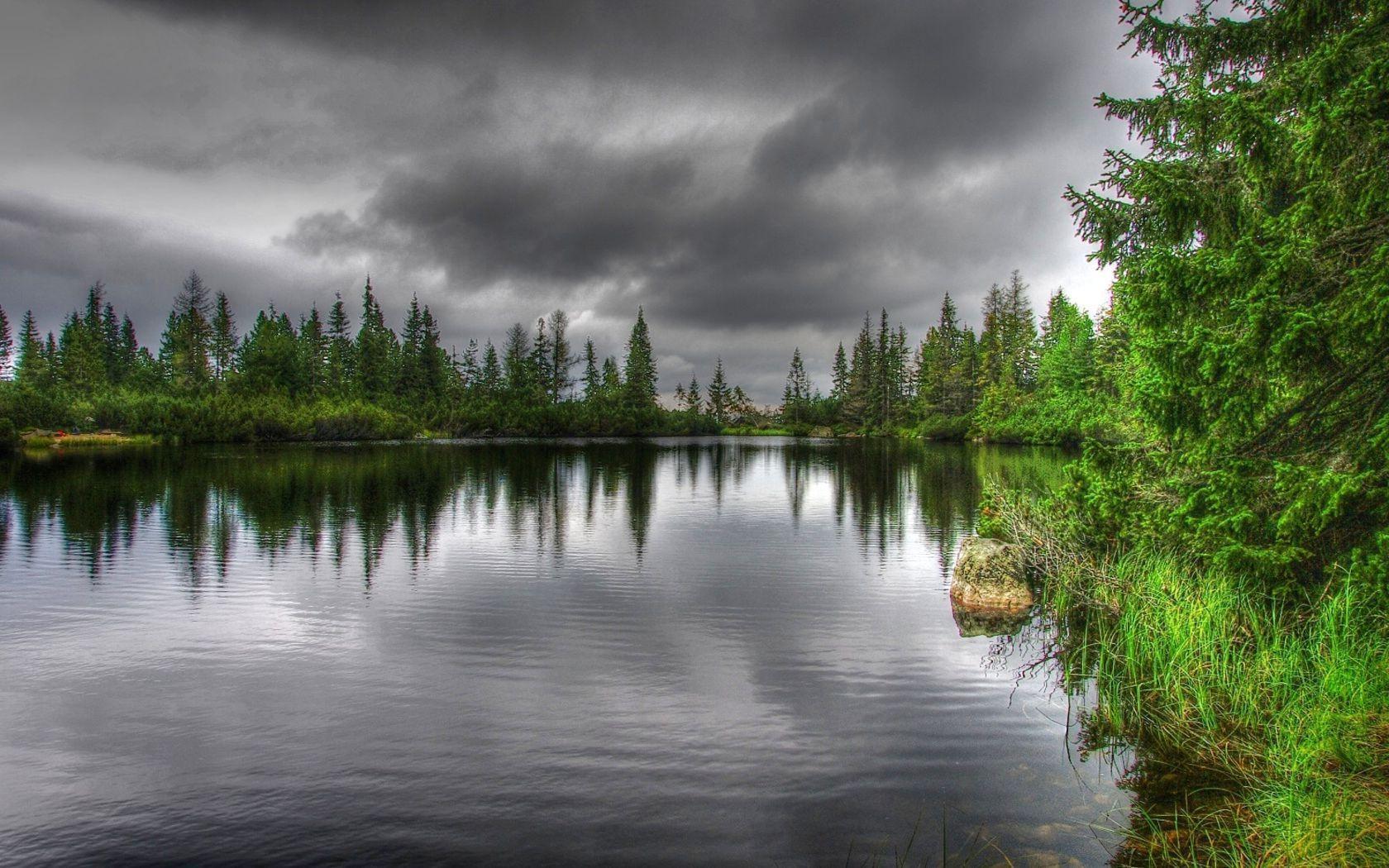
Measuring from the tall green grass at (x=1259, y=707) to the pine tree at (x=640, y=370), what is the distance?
99.5m

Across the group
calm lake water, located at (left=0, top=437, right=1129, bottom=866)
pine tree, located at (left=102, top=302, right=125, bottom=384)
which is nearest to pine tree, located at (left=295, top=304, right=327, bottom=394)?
pine tree, located at (left=102, top=302, right=125, bottom=384)

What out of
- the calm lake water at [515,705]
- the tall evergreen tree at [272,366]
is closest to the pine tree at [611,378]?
the tall evergreen tree at [272,366]

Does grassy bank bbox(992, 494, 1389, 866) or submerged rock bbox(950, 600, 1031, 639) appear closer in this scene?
grassy bank bbox(992, 494, 1389, 866)

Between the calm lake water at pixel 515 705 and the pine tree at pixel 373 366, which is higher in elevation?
the pine tree at pixel 373 366

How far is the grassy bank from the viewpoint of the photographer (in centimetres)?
484

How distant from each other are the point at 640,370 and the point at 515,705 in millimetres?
101501

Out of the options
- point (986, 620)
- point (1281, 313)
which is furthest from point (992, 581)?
point (1281, 313)

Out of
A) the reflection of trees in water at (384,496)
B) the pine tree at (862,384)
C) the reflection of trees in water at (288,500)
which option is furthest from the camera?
the pine tree at (862,384)

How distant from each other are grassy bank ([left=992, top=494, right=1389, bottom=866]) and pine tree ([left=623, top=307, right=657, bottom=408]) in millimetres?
99425

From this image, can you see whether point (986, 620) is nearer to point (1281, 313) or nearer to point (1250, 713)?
point (1250, 713)

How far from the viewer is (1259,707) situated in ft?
22.6

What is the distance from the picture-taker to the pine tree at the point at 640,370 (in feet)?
355

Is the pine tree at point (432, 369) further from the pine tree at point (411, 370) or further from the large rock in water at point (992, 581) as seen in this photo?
the large rock in water at point (992, 581)

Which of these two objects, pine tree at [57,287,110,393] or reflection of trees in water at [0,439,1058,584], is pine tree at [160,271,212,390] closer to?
pine tree at [57,287,110,393]
